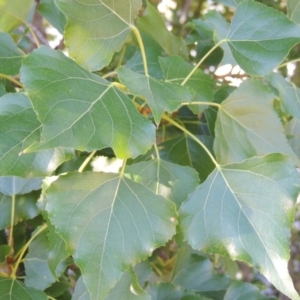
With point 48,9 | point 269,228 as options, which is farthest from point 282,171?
point 48,9

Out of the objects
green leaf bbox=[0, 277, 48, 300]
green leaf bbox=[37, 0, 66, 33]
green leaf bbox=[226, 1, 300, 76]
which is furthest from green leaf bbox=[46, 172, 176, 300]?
green leaf bbox=[37, 0, 66, 33]

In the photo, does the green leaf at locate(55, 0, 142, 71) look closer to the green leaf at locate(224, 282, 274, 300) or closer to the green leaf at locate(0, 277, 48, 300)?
the green leaf at locate(0, 277, 48, 300)

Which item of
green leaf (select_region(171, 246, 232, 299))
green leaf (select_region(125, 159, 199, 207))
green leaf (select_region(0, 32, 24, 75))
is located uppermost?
green leaf (select_region(0, 32, 24, 75))

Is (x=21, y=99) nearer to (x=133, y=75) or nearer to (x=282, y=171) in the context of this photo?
(x=133, y=75)

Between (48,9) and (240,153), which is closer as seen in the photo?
(240,153)

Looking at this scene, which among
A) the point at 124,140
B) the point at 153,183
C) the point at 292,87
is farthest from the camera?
the point at 292,87

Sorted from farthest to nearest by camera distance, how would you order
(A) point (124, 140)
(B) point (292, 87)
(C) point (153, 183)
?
(B) point (292, 87)
(C) point (153, 183)
(A) point (124, 140)

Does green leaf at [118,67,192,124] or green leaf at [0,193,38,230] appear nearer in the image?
green leaf at [118,67,192,124]
